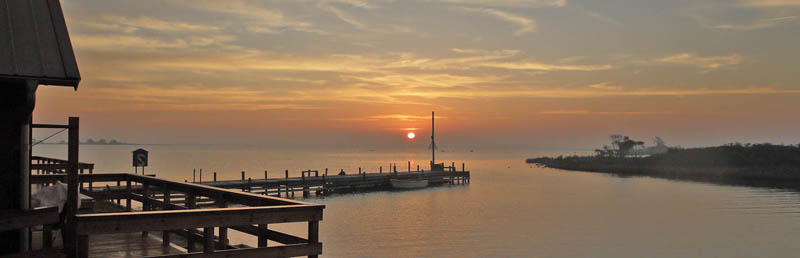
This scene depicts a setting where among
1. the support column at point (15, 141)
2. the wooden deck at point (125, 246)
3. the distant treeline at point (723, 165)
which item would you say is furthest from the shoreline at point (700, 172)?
the support column at point (15, 141)

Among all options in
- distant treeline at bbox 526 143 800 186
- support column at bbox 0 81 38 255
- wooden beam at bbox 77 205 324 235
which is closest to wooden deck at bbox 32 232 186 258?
support column at bbox 0 81 38 255

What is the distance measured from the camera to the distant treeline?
281 ft

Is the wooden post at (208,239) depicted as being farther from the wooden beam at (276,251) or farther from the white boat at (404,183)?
the white boat at (404,183)

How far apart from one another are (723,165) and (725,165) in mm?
351

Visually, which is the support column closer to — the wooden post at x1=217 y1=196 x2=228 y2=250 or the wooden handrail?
the wooden handrail

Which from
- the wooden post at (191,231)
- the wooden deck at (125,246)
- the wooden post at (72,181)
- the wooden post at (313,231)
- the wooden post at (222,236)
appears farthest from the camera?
the wooden deck at (125,246)

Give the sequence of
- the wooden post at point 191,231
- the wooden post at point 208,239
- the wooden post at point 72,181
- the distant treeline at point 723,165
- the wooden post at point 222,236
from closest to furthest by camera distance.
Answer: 1. the wooden post at point 72,181
2. the wooden post at point 208,239
3. the wooden post at point 222,236
4. the wooden post at point 191,231
5. the distant treeline at point 723,165

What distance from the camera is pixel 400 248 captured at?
28.9 metres

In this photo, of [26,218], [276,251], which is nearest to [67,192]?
[26,218]

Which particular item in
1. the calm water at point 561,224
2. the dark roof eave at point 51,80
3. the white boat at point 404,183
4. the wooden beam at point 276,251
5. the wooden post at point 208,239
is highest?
the dark roof eave at point 51,80

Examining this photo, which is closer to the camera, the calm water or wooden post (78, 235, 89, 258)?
wooden post (78, 235, 89, 258)

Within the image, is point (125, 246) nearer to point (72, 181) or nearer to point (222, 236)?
point (222, 236)

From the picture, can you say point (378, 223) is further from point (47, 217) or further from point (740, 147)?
point (740, 147)

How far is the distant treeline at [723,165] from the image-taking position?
85.7 meters
